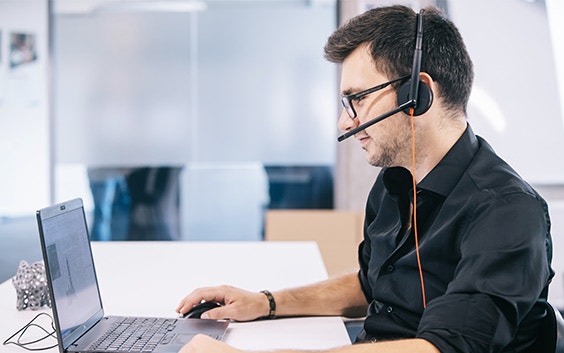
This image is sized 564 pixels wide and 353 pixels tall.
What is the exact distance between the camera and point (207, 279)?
186 cm

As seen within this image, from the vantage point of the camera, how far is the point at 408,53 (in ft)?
4.17

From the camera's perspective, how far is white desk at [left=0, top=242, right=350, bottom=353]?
1.33 meters

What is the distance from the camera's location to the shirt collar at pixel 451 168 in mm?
1266

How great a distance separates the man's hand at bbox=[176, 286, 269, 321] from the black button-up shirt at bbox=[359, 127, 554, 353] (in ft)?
0.79

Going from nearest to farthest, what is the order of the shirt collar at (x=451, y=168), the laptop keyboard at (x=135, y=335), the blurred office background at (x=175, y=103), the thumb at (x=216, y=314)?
→ 1. the laptop keyboard at (x=135, y=335)
2. the shirt collar at (x=451, y=168)
3. the thumb at (x=216, y=314)
4. the blurred office background at (x=175, y=103)

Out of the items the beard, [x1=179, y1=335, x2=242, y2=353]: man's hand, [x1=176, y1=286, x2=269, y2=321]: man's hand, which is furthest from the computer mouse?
the beard

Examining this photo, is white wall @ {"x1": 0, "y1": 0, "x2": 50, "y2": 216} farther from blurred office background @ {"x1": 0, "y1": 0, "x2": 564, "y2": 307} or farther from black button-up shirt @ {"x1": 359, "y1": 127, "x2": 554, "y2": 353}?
black button-up shirt @ {"x1": 359, "y1": 127, "x2": 554, "y2": 353}

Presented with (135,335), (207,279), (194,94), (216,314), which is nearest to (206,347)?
(135,335)

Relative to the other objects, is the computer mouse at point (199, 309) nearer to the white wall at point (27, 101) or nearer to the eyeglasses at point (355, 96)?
the eyeglasses at point (355, 96)

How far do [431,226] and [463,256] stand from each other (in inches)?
6.1

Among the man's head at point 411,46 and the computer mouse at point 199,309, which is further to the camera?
the computer mouse at point 199,309

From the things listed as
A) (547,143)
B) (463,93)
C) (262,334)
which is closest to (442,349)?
(262,334)

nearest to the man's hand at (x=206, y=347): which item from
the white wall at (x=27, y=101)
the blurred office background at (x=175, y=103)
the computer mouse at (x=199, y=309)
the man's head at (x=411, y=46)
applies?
the computer mouse at (x=199, y=309)

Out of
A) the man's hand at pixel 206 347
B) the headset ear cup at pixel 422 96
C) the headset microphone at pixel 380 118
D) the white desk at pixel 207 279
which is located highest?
the headset ear cup at pixel 422 96
